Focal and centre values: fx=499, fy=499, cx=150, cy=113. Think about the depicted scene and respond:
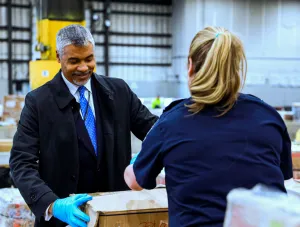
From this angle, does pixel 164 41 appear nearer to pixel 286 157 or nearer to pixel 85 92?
pixel 85 92

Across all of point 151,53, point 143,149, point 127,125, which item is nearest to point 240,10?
point 151,53

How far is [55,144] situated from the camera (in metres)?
2.37

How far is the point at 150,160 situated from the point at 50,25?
21.8ft

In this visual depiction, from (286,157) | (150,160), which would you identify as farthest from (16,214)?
(286,157)

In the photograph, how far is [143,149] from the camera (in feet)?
5.32

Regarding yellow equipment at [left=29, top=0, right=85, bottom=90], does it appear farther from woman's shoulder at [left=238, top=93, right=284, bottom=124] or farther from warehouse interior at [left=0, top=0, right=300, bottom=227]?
woman's shoulder at [left=238, top=93, right=284, bottom=124]

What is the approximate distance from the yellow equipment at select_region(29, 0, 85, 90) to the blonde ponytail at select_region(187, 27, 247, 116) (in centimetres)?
651

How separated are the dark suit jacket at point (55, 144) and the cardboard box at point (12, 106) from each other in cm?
758

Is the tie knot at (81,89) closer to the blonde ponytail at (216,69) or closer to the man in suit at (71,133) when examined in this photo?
the man in suit at (71,133)

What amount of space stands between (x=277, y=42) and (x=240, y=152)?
1483 cm

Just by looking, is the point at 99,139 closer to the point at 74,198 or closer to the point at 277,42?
the point at 74,198

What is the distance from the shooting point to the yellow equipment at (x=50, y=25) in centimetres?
778

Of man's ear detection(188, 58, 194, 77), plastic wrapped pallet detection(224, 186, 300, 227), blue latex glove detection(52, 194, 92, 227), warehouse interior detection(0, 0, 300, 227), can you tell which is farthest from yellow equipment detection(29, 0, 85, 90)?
plastic wrapped pallet detection(224, 186, 300, 227)

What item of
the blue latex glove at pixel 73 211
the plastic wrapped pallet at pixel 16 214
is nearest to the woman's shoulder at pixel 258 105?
the blue latex glove at pixel 73 211
